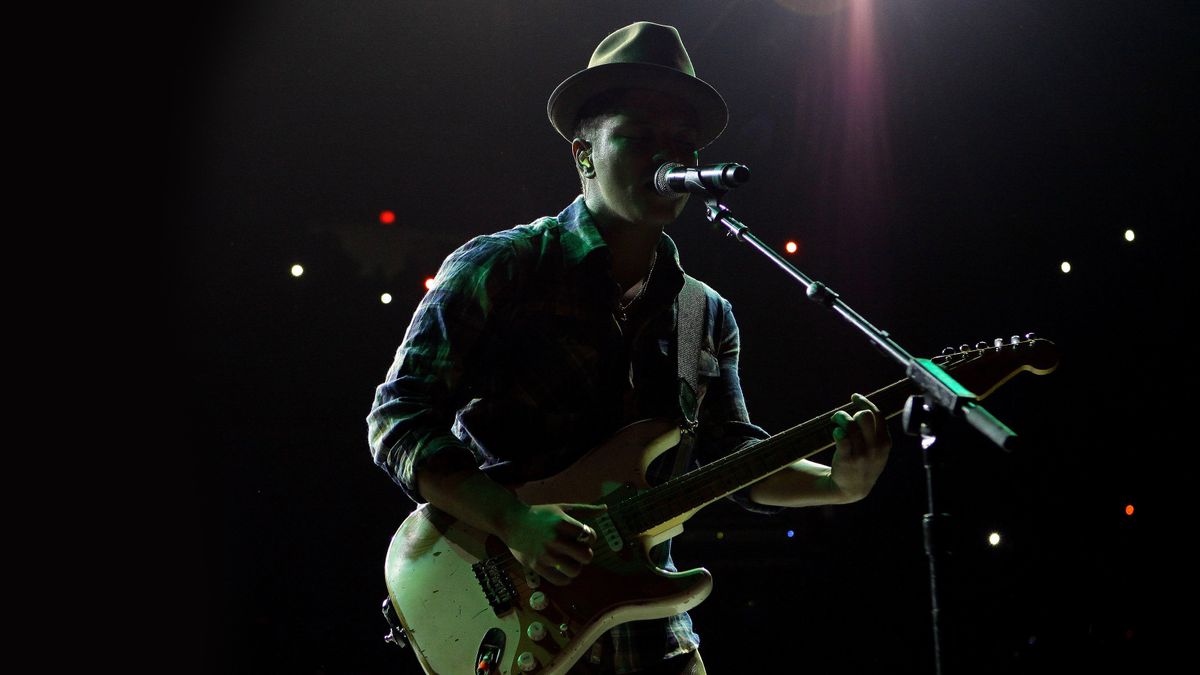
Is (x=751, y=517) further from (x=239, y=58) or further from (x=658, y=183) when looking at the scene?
(x=239, y=58)

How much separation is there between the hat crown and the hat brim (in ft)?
0.08

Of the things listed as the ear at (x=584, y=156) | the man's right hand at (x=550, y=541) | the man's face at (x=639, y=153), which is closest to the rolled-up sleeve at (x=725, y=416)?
the man's face at (x=639, y=153)

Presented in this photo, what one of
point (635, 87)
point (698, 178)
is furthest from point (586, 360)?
point (635, 87)

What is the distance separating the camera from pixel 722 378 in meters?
2.60

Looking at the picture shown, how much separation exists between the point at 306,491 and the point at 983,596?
138 inches

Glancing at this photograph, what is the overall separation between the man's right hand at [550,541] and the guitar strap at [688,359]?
49cm

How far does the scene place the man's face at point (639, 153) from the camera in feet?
7.66

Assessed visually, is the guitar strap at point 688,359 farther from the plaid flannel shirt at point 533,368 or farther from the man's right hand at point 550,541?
the man's right hand at point 550,541

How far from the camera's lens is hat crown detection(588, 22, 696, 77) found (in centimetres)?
247

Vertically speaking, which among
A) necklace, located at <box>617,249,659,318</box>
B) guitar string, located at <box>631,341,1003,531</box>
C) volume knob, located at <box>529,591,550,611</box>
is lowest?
volume knob, located at <box>529,591,550,611</box>

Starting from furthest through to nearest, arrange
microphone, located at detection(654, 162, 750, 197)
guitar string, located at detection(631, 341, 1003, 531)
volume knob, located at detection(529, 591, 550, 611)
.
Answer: guitar string, located at detection(631, 341, 1003, 531) < volume knob, located at detection(529, 591, 550, 611) < microphone, located at detection(654, 162, 750, 197)

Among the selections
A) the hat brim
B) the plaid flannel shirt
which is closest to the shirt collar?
the plaid flannel shirt

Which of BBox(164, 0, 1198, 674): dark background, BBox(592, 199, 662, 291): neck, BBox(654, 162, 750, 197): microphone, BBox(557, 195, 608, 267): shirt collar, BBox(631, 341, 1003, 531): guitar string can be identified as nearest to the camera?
BBox(654, 162, 750, 197): microphone

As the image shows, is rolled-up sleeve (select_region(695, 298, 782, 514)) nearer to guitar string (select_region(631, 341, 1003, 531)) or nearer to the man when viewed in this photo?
the man
